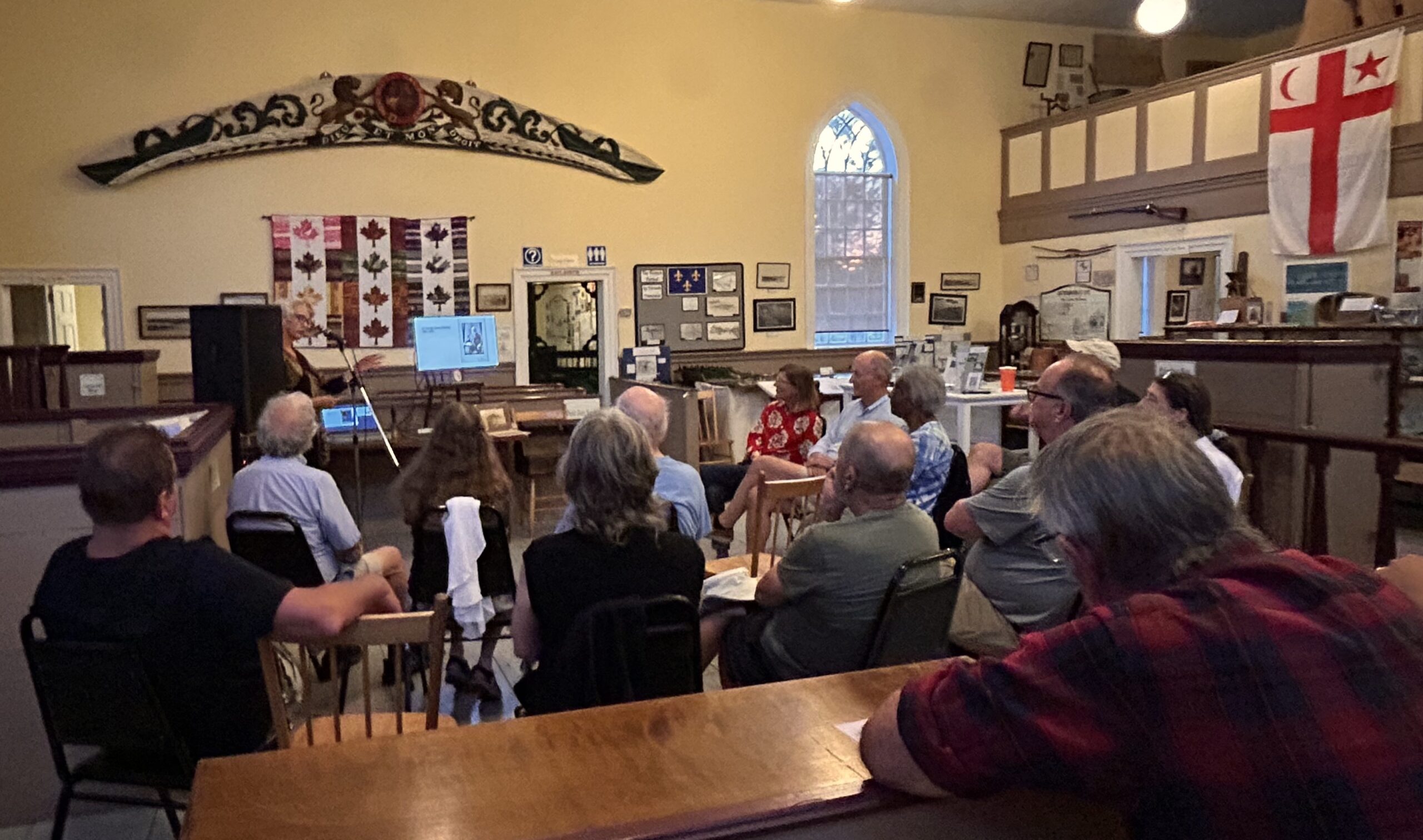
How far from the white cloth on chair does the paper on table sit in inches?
76.4

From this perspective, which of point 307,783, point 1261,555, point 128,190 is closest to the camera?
point 1261,555

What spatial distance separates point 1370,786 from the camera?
104 cm

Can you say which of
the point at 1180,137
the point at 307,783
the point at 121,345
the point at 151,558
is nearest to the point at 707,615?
the point at 151,558

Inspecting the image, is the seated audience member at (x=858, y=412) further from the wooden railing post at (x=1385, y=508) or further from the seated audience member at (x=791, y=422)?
the wooden railing post at (x=1385, y=508)

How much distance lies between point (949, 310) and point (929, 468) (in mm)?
7271

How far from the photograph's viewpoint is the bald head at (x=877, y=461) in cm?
242

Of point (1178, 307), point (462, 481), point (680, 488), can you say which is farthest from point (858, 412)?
point (1178, 307)

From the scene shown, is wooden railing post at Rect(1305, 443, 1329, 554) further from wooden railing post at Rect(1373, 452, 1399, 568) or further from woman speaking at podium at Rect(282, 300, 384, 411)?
woman speaking at podium at Rect(282, 300, 384, 411)

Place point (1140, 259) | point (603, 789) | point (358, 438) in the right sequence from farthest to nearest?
point (1140, 259)
point (358, 438)
point (603, 789)

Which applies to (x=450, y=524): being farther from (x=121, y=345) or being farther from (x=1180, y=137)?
(x=1180, y=137)

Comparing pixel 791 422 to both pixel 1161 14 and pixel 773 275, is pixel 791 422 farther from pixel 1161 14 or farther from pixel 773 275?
pixel 773 275

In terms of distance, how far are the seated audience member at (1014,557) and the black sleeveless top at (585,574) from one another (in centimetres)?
87

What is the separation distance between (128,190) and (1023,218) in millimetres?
7900

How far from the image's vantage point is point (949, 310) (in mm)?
10773
